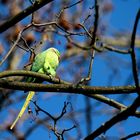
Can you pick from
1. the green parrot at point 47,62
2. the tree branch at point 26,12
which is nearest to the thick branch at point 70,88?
the tree branch at point 26,12

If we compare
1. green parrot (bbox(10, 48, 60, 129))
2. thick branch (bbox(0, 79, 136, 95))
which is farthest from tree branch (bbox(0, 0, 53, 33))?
green parrot (bbox(10, 48, 60, 129))

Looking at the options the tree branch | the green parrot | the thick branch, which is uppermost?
the green parrot

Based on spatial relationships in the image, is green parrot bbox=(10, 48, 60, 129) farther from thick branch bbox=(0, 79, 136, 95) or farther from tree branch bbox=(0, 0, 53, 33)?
tree branch bbox=(0, 0, 53, 33)

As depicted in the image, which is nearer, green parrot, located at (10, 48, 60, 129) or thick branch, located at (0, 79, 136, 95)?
thick branch, located at (0, 79, 136, 95)

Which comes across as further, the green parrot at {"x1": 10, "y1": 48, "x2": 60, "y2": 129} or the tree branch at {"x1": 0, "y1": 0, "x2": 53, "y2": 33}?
the green parrot at {"x1": 10, "y1": 48, "x2": 60, "y2": 129}

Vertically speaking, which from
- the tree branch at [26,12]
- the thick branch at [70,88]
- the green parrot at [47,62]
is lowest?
the thick branch at [70,88]

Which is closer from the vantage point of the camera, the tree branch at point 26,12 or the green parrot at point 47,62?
the tree branch at point 26,12

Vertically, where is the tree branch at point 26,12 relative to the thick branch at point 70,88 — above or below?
above

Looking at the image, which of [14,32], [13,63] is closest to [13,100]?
[13,63]

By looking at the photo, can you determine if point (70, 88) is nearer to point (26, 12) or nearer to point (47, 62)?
point (26, 12)

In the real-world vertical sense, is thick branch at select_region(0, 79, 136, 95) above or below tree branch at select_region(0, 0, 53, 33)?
below

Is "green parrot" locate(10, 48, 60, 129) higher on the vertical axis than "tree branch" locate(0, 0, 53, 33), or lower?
higher

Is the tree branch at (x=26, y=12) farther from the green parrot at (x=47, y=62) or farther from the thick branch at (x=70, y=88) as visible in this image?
the green parrot at (x=47, y=62)

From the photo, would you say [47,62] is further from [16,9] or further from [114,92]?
[16,9]
